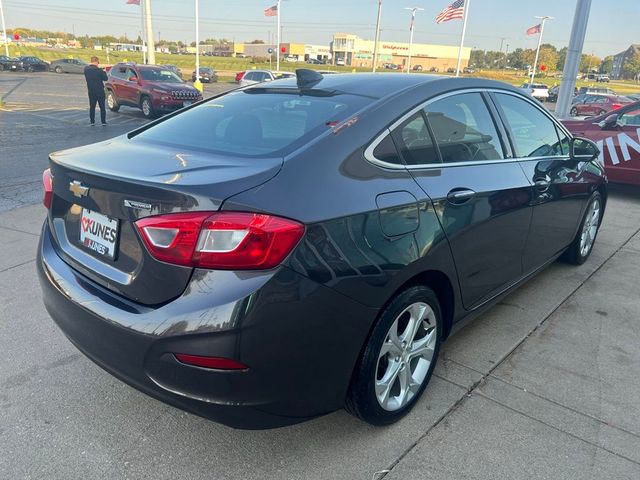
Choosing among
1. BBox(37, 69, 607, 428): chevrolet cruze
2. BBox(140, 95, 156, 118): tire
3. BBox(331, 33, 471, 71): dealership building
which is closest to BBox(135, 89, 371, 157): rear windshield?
BBox(37, 69, 607, 428): chevrolet cruze

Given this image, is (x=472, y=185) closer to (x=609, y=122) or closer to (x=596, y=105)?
(x=609, y=122)

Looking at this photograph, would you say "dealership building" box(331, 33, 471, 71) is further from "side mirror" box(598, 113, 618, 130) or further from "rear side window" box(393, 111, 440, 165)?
"rear side window" box(393, 111, 440, 165)

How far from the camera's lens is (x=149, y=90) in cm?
1688

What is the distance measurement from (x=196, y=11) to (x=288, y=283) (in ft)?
116

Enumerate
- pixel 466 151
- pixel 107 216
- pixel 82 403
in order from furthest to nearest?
pixel 466 151, pixel 82 403, pixel 107 216

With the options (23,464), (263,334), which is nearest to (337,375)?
(263,334)

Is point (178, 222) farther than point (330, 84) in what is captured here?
No

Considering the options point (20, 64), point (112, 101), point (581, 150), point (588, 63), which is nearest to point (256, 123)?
point (581, 150)

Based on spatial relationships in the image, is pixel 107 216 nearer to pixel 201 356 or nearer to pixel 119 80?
pixel 201 356

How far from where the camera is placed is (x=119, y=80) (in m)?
18.2

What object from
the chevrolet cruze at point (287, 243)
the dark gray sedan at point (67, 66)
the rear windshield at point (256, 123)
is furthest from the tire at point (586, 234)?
the dark gray sedan at point (67, 66)

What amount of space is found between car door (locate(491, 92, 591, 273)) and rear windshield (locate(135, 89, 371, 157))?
4.28 ft

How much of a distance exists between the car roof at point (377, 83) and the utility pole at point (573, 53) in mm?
10558

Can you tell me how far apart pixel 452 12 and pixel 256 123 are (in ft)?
102
